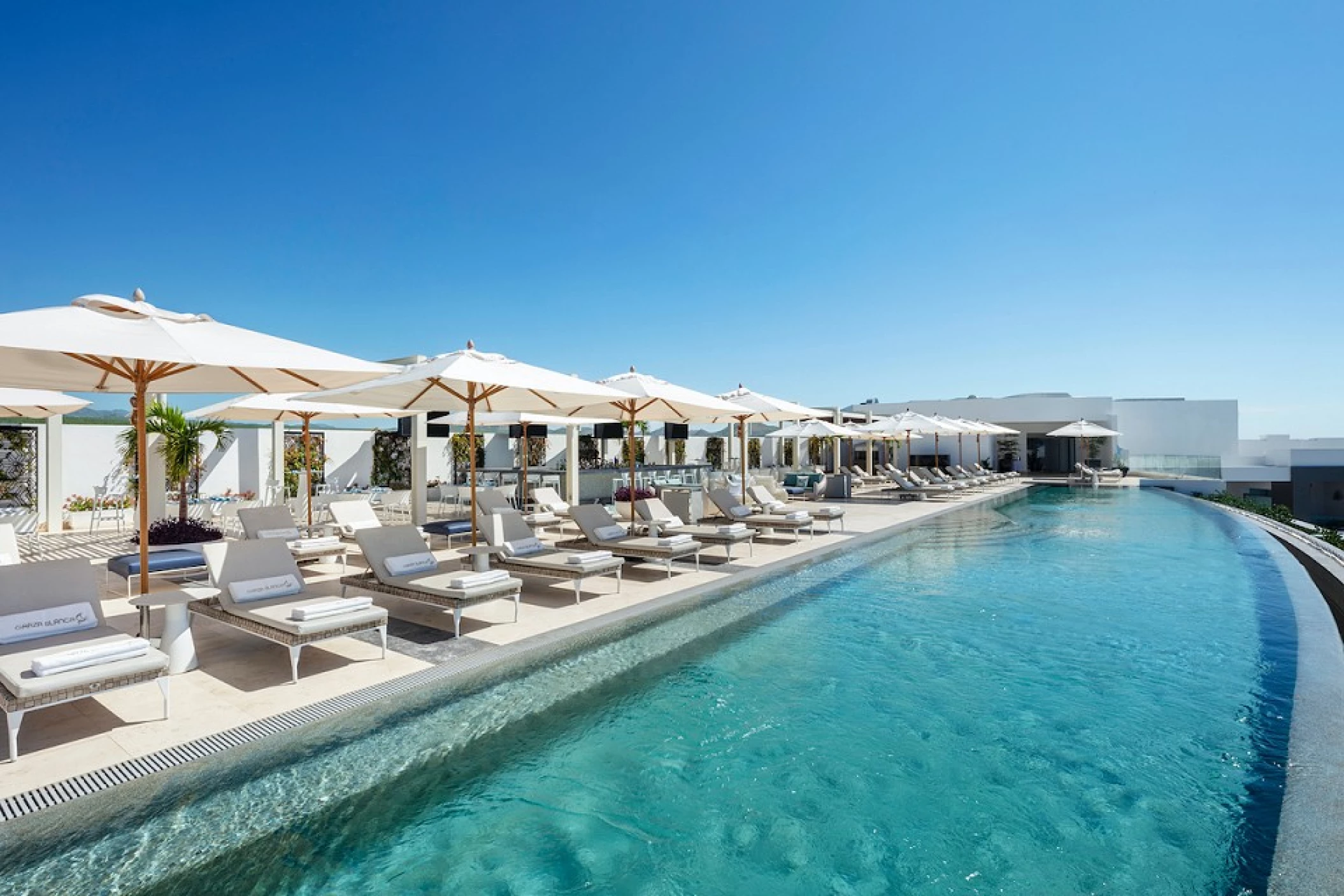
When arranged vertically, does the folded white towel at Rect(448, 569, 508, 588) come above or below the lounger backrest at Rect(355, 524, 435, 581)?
below

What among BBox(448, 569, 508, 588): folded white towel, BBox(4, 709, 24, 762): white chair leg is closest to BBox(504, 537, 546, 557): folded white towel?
BBox(448, 569, 508, 588): folded white towel

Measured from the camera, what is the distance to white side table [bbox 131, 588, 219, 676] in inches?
173

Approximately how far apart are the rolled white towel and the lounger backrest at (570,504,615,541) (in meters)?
0.81

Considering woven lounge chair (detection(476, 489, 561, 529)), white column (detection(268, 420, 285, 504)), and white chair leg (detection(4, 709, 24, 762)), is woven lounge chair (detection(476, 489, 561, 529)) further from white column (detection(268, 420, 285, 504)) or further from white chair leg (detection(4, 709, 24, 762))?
white column (detection(268, 420, 285, 504))

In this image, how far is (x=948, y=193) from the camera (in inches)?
561

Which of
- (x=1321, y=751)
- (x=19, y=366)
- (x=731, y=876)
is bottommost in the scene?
(x=731, y=876)

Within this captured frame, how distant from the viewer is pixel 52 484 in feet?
40.3

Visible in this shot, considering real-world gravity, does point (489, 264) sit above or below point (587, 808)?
above

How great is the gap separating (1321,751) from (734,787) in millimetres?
2933

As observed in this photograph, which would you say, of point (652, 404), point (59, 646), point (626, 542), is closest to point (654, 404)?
point (652, 404)

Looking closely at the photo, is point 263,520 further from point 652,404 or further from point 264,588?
point 652,404

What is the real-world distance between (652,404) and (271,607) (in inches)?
271

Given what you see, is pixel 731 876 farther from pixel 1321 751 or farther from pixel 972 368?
pixel 972 368

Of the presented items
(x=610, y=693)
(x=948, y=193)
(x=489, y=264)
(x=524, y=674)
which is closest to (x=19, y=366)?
(x=524, y=674)
